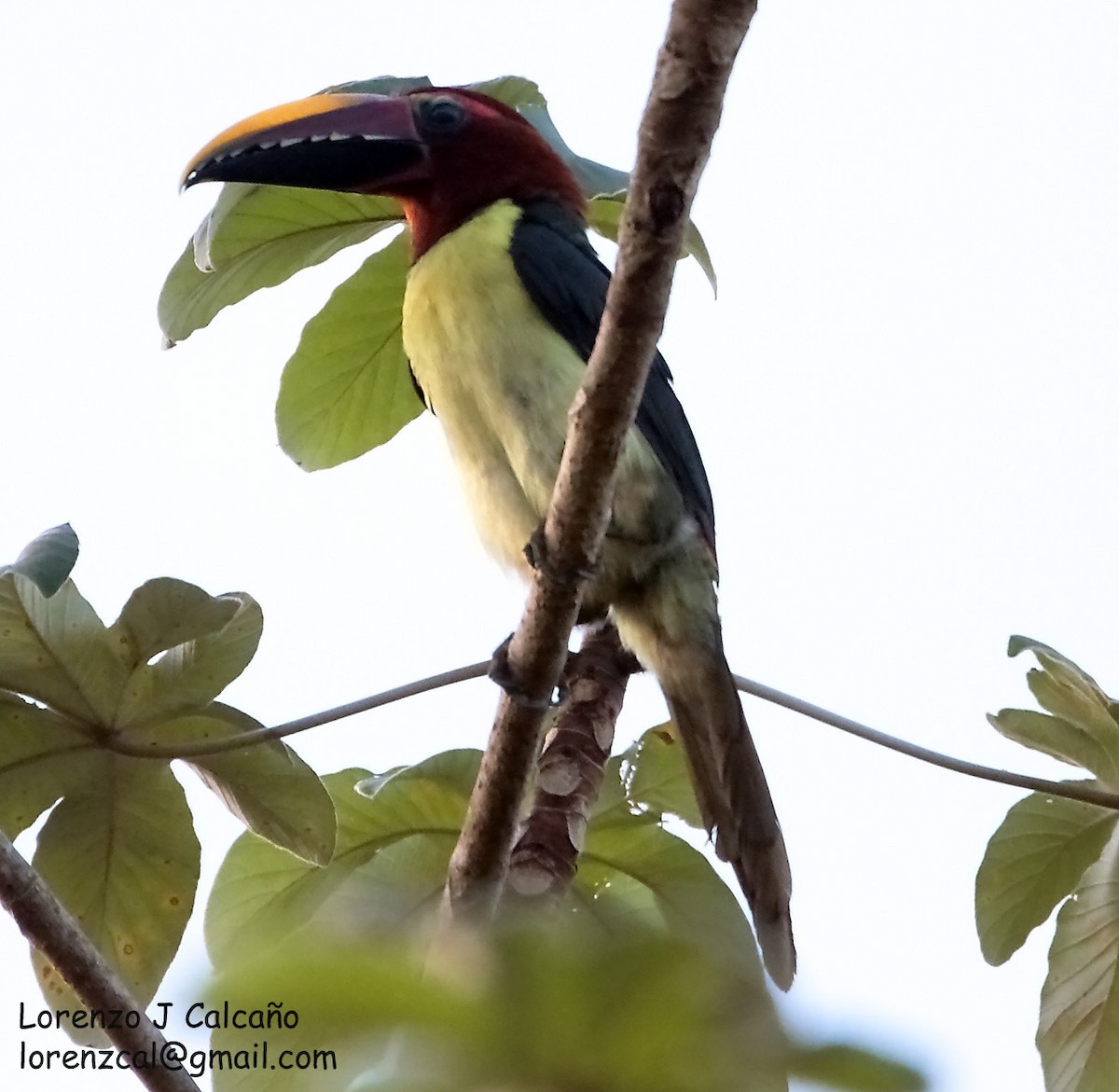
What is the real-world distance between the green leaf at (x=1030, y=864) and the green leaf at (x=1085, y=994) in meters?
0.07

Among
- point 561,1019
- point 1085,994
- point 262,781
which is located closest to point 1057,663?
point 1085,994

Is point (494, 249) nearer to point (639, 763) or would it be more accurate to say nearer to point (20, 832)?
point (639, 763)

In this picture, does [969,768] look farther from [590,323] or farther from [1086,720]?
[590,323]

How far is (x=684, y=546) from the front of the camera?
284 centimetres

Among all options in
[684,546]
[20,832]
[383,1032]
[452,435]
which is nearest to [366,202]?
[452,435]

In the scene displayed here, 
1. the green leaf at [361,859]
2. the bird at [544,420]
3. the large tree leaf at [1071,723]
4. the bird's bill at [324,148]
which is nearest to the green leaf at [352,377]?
the bird at [544,420]

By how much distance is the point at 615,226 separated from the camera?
3195mm

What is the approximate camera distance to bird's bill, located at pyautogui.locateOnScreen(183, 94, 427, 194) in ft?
9.45

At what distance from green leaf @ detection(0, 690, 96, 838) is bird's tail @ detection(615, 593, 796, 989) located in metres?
1.09

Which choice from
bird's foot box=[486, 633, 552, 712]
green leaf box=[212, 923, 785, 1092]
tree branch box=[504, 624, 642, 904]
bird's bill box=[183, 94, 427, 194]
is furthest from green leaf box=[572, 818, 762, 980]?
green leaf box=[212, 923, 785, 1092]

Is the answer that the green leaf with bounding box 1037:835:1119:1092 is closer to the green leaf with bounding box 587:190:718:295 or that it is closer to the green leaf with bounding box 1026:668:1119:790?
the green leaf with bounding box 1026:668:1119:790

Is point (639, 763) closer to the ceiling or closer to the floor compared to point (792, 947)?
closer to the ceiling

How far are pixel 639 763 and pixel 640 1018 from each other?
2168 mm

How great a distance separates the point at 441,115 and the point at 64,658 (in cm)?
171
